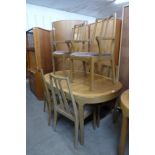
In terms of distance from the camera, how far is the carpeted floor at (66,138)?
1764 millimetres

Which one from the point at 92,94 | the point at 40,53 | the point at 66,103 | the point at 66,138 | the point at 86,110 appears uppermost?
the point at 40,53

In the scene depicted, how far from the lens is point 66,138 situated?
2.00 m

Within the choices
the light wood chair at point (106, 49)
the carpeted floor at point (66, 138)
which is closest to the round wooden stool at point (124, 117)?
the carpeted floor at point (66, 138)

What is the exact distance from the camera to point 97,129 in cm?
216

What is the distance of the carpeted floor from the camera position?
1.76 metres

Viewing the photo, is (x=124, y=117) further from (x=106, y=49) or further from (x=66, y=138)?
(x=106, y=49)

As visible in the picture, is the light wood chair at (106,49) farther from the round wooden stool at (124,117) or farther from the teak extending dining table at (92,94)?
the round wooden stool at (124,117)

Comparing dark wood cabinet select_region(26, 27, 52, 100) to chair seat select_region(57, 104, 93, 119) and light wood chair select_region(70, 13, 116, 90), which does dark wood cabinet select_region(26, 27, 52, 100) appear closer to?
light wood chair select_region(70, 13, 116, 90)

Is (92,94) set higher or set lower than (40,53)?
lower

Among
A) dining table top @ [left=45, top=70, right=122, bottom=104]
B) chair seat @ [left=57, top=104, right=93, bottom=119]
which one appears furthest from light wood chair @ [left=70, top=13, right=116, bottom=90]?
chair seat @ [left=57, top=104, right=93, bottom=119]

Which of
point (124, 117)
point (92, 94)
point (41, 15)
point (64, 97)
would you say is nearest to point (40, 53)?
point (64, 97)
